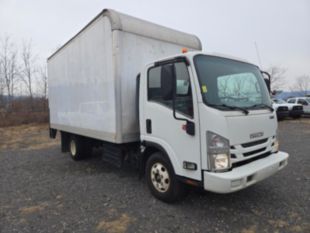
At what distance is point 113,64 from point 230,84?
1971 mm

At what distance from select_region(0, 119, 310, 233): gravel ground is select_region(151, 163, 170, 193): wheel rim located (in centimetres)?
27

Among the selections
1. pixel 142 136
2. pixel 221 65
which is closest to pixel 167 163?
pixel 142 136

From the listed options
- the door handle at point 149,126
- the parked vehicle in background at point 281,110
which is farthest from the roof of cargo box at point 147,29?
the parked vehicle in background at point 281,110

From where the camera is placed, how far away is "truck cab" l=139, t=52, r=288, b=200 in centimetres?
261

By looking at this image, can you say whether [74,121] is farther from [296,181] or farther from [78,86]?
[296,181]

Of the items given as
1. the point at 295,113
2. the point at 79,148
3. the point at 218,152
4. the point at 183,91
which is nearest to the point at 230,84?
the point at 183,91

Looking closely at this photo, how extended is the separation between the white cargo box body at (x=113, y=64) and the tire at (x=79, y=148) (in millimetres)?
997

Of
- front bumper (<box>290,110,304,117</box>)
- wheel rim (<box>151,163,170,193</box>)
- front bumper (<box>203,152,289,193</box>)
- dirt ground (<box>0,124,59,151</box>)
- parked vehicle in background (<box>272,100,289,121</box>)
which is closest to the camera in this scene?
front bumper (<box>203,152,289,193</box>)

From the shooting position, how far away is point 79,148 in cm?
612

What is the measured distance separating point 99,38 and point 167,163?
2696mm

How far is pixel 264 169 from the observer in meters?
2.83

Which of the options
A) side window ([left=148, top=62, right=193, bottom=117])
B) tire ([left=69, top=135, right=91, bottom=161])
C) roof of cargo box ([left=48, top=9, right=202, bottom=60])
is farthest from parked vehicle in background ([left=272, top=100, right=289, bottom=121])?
side window ([left=148, top=62, right=193, bottom=117])

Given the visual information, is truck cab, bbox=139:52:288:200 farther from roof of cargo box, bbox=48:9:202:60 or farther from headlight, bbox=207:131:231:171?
roof of cargo box, bbox=48:9:202:60

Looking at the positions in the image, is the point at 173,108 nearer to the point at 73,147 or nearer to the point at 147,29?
the point at 147,29
